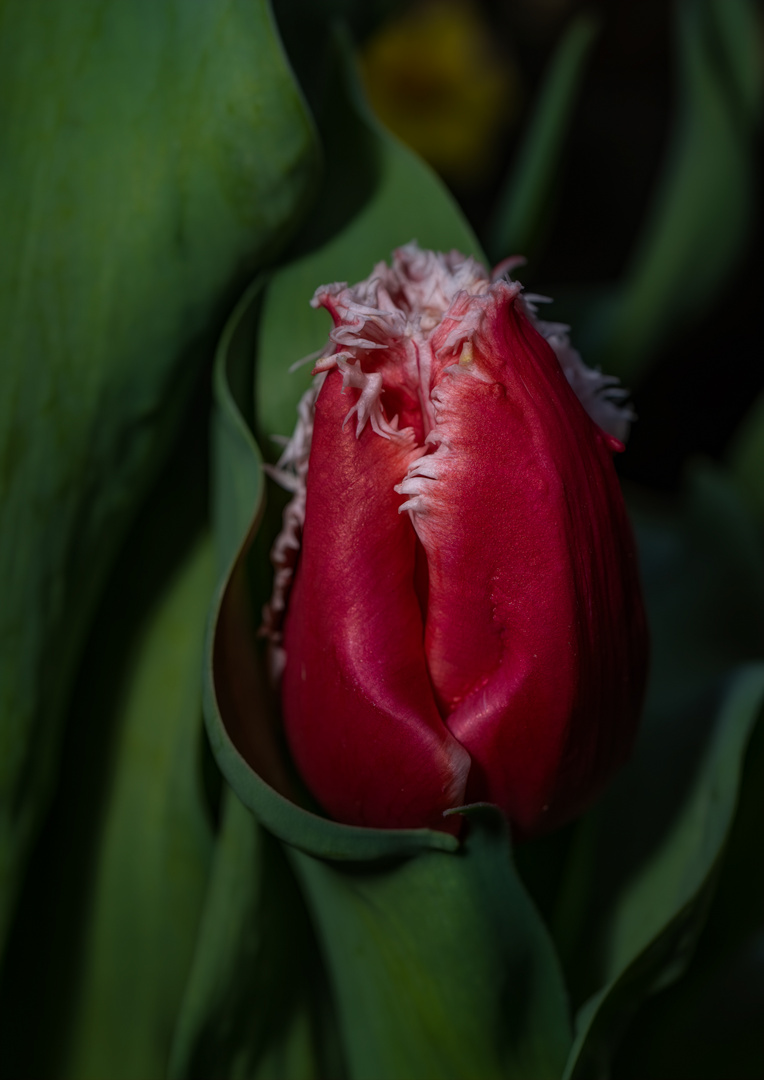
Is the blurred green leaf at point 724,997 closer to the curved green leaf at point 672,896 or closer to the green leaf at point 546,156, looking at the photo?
the curved green leaf at point 672,896

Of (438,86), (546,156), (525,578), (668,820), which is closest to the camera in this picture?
(525,578)

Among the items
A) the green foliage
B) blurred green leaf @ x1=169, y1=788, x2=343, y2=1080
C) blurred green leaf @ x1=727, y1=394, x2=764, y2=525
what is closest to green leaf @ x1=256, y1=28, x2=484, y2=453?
the green foliage

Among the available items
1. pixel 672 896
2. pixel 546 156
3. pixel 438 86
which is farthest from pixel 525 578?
pixel 438 86

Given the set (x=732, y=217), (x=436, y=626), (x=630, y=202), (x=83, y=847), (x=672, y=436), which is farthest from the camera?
(x=630, y=202)

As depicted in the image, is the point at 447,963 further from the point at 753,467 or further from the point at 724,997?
the point at 753,467

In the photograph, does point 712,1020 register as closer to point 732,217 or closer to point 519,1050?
point 519,1050

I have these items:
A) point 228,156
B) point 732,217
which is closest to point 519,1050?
point 228,156

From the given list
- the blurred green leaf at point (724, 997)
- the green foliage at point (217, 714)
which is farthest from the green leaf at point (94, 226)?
the blurred green leaf at point (724, 997)
